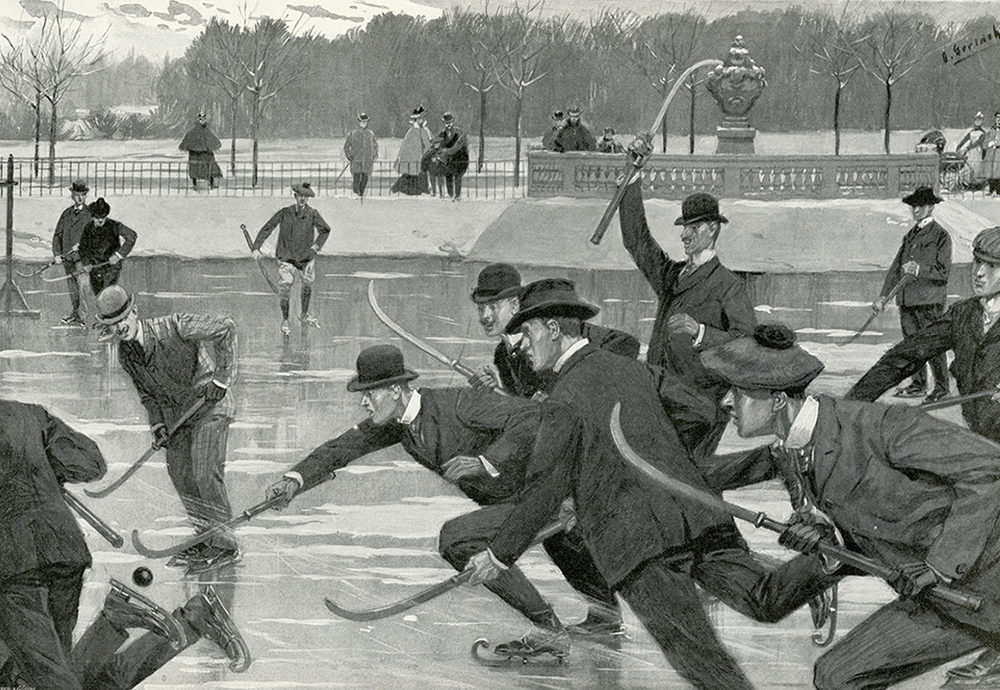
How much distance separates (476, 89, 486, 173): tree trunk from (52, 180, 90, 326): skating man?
205cm

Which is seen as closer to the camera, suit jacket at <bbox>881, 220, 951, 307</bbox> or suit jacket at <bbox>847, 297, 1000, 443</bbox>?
suit jacket at <bbox>847, 297, 1000, 443</bbox>

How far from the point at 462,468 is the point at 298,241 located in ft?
8.50

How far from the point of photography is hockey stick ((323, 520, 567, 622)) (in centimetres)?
758

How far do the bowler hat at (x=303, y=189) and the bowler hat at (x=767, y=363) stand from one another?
3.22 meters

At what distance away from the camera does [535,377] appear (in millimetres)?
8148

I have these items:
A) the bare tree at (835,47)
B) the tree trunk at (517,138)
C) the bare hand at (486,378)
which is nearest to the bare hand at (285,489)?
the bare hand at (486,378)

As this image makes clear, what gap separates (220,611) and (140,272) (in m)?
2.61

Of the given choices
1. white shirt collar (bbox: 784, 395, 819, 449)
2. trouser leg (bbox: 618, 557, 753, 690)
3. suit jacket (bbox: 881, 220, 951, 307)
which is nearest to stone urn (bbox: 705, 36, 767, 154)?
suit jacket (bbox: 881, 220, 951, 307)

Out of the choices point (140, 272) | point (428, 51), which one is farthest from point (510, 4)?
point (140, 272)

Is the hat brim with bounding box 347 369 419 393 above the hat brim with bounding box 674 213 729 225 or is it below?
below

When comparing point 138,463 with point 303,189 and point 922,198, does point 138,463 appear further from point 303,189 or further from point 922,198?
point 922,198

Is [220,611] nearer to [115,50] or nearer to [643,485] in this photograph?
[643,485]

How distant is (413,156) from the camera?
31.0ft

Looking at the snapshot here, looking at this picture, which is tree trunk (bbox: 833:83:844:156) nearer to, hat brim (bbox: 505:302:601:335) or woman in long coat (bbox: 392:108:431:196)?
woman in long coat (bbox: 392:108:431:196)
